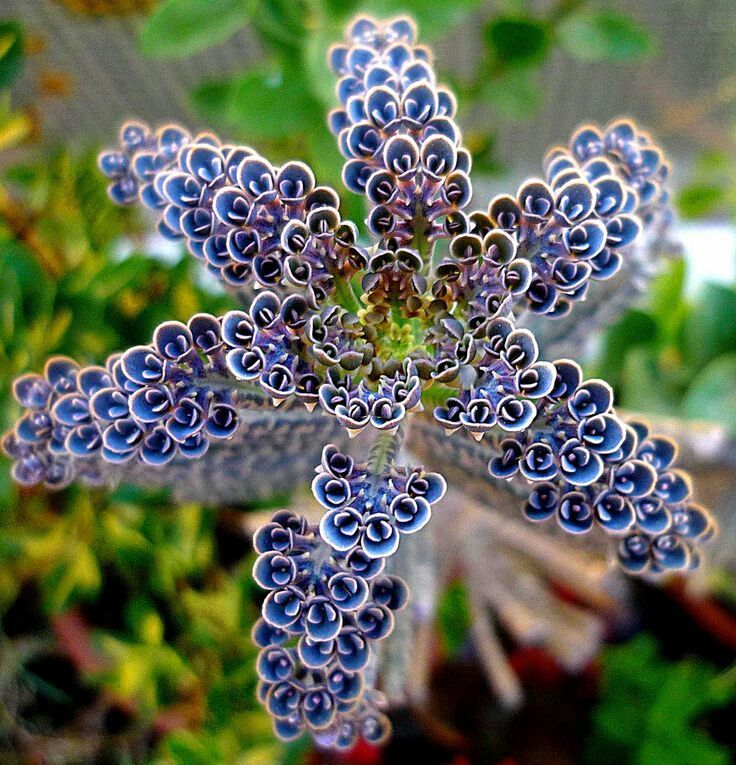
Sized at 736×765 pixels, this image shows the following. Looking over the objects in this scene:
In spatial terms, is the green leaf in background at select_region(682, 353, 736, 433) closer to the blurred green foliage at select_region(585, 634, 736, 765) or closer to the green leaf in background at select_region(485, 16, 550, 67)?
the blurred green foliage at select_region(585, 634, 736, 765)

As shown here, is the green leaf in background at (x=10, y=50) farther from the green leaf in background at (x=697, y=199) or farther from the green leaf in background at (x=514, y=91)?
the green leaf in background at (x=697, y=199)

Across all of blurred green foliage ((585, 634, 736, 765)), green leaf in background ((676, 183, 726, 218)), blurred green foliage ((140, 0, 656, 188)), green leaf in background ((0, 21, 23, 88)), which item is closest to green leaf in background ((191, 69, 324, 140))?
blurred green foliage ((140, 0, 656, 188))

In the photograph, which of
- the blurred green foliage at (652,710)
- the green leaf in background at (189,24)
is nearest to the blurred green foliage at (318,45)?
the green leaf in background at (189,24)

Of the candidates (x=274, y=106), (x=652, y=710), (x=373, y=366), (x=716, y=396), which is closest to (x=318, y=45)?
(x=274, y=106)

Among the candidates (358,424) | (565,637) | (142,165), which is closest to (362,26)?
(142,165)

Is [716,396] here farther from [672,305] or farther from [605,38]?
[605,38]

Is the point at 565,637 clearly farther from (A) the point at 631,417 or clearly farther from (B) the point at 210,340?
(B) the point at 210,340
